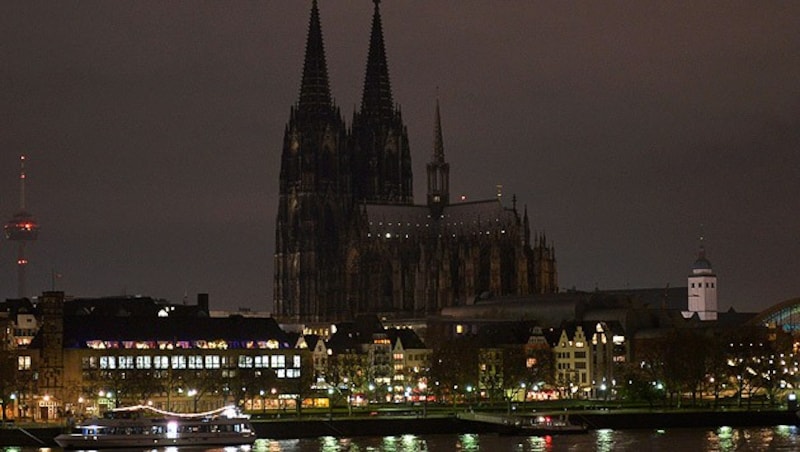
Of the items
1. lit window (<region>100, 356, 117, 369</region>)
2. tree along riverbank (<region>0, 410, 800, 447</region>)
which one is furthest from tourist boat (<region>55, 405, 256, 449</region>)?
lit window (<region>100, 356, 117, 369</region>)

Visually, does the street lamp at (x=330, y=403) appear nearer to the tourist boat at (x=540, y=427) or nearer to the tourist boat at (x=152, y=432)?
the tourist boat at (x=152, y=432)

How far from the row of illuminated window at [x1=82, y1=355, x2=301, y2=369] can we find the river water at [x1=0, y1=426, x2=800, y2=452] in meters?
26.3

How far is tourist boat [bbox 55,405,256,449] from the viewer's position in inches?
4739

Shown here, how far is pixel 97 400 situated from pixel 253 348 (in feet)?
55.7

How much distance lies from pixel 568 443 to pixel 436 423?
13.9 metres

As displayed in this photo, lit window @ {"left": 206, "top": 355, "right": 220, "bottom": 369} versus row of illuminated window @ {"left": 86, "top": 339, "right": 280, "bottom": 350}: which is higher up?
row of illuminated window @ {"left": 86, "top": 339, "right": 280, "bottom": 350}

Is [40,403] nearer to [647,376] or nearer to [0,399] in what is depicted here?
[0,399]

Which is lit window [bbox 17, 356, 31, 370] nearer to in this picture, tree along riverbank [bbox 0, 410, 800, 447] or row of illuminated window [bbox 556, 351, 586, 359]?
tree along riverbank [bbox 0, 410, 800, 447]

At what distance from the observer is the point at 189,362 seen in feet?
502

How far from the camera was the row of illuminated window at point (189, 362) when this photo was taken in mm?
148375

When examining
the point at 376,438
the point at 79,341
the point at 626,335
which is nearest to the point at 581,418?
the point at 376,438

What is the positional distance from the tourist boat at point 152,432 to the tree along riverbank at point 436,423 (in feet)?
9.42

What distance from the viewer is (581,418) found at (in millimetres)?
138000

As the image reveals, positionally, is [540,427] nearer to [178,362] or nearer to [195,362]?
[195,362]
